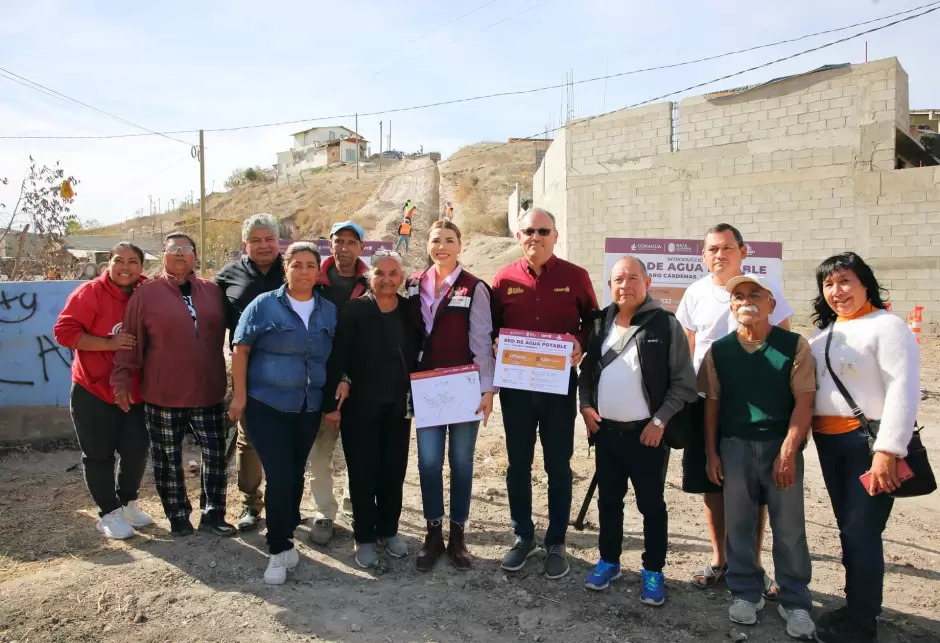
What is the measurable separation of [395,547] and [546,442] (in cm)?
123

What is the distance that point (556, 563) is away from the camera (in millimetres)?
3871

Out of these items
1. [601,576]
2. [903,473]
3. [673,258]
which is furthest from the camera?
[673,258]

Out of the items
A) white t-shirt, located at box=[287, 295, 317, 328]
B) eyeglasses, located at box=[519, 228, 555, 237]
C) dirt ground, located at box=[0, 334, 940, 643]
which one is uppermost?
eyeglasses, located at box=[519, 228, 555, 237]

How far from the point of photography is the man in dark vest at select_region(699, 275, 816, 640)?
320 cm

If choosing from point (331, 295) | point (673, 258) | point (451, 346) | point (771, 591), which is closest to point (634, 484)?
point (771, 591)

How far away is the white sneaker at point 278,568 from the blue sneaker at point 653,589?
2.06m

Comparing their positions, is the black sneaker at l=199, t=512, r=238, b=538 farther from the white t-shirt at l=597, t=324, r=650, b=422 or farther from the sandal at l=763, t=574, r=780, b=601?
the sandal at l=763, t=574, r=780, b=601

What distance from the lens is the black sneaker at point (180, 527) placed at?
4.39 meters

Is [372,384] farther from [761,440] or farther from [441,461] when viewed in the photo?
[761,440]

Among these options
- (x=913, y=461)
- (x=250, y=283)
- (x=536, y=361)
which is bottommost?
(x=913, y=461)

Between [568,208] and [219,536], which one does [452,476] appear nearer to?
[219,536]

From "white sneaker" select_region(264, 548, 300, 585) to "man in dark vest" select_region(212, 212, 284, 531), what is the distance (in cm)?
70

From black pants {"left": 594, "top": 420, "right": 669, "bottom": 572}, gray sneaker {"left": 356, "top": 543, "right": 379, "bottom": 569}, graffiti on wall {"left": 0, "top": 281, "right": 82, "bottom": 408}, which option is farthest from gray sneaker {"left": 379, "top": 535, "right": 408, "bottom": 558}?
graffiti on wall {"left": 0, "top": 281, "right": 82, "bottom": 408}

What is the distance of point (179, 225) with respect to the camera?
50.9 metres
